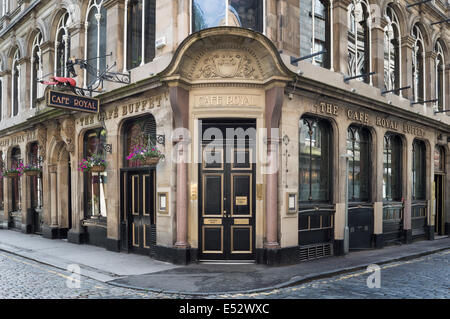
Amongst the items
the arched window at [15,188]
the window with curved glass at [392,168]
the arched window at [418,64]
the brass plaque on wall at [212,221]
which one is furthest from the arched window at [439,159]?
the arched window at [15,188]

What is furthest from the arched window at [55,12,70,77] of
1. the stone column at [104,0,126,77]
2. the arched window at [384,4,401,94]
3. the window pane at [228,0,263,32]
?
the arched window at [384,4,401,94]

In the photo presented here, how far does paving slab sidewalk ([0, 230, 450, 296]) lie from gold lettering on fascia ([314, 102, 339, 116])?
14.5ft

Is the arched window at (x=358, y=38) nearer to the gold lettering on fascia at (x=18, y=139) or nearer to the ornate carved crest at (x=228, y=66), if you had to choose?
the ornate carved crest at (x=228, y=66)

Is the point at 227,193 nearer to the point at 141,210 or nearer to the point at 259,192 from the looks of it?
the point at 259,192

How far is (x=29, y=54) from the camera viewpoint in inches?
800

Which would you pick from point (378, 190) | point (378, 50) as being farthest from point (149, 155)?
point (378, 50)

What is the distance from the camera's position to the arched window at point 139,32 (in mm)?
12898

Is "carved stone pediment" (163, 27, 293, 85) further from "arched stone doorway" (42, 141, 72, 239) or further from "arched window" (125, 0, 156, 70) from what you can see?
"arched stone doorway" (42, 141, 72, 239)

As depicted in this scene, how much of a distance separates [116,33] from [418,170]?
1403cm

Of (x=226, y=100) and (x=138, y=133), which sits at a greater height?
(x=226, y=100)

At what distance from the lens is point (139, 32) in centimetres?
1352

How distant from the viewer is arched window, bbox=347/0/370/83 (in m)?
14.3

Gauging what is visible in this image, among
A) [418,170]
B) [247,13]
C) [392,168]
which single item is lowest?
[418,170]

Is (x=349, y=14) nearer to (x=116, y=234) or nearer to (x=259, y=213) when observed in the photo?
(x=259, y=213)
